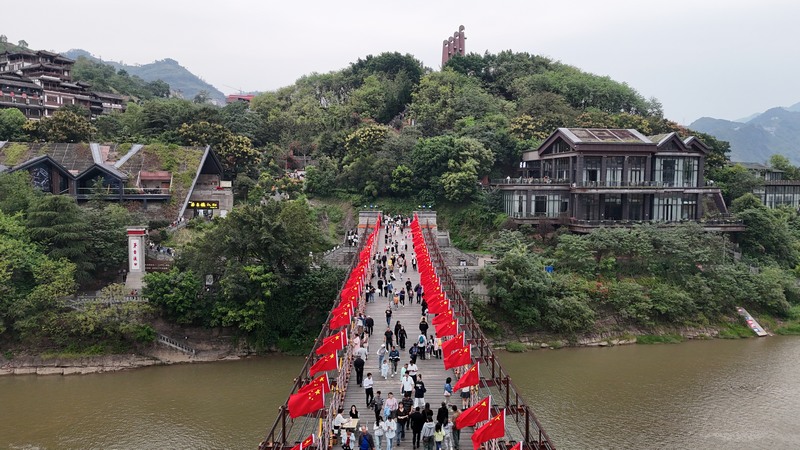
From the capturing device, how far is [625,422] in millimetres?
22203

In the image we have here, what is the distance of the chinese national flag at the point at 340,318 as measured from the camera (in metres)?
18.2

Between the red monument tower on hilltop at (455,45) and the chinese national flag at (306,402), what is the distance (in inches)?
2830

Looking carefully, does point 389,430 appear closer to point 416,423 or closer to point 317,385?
point 416,423

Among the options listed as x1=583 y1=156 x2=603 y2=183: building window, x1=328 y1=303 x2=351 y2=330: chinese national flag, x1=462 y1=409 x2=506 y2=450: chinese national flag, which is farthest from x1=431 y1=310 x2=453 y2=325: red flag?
x1=583 y1=156 x2=603 y2=183: building window

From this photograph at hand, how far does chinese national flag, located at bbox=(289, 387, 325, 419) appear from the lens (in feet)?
41.8

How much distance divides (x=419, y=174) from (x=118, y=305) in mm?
23824

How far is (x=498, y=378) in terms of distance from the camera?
50.4 ft

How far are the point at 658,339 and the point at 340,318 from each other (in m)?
22.5

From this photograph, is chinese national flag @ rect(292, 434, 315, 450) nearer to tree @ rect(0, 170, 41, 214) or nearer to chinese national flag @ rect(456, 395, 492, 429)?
chinese national flag @ rect(456, 395, 492, 429)

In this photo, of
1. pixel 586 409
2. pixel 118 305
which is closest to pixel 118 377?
pixel 118 305

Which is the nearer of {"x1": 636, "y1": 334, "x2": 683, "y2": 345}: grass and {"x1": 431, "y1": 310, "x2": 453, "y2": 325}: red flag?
{"x1": 431, "y1": 310, "x2": 453, "y2": 325}: red flag

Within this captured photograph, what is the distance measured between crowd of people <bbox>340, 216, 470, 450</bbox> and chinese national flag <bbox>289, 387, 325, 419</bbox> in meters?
0.83

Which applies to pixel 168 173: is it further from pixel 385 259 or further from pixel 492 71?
pixel 492 71

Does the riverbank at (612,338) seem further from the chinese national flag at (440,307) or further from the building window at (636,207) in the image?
the chinese national flag at (440,307)
